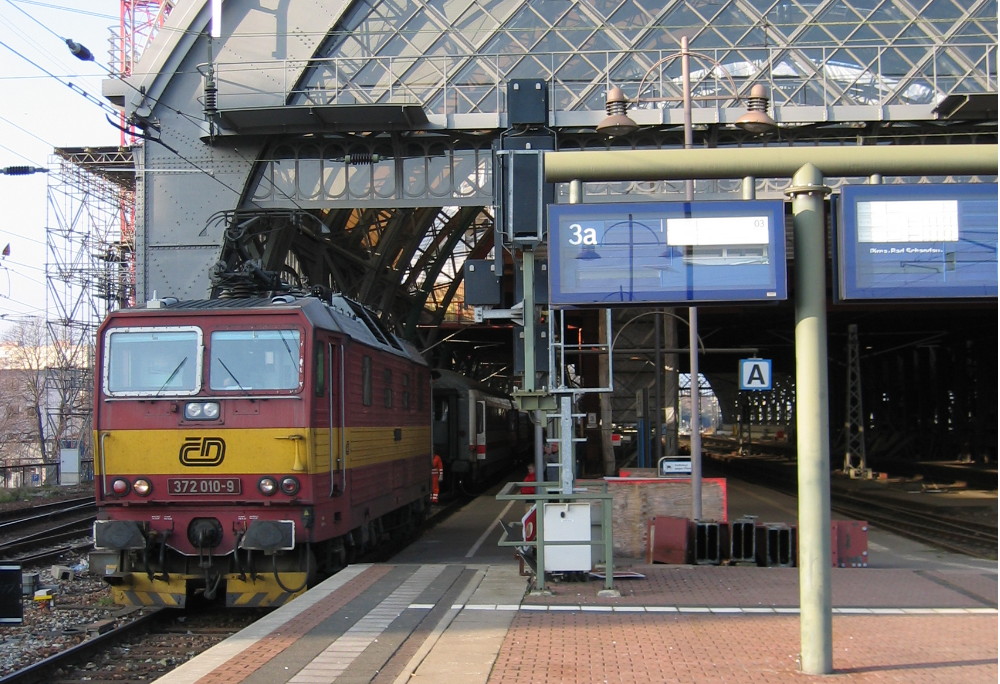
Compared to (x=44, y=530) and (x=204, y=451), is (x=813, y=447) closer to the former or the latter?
(x=204, y=451)

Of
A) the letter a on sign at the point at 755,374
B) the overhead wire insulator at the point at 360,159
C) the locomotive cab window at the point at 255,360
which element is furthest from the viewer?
the overhead wire insulator at the point at 360,159

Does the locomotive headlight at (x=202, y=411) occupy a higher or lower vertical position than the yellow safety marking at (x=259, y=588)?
higher

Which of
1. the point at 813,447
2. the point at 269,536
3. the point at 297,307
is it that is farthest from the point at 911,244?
the point at 269,536

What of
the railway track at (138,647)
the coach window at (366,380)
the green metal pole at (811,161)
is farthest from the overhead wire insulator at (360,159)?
the green metal pole at (811,161)

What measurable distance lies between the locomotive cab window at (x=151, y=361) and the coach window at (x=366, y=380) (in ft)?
7.70

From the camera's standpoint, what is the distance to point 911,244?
272 inches

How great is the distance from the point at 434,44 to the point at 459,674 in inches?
736

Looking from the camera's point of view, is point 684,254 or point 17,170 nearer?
point 684,254

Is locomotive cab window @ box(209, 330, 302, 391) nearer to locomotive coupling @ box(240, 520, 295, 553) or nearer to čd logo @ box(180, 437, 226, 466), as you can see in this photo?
čd logo @ box(180, 437, 226, 466)

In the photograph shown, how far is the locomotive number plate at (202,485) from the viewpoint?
402 inches

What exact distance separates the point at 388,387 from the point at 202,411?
13.0ft

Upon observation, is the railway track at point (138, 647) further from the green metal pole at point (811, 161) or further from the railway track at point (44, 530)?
the green metal pole at point (811, 161)

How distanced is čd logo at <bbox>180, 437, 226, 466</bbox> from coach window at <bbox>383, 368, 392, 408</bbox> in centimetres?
369

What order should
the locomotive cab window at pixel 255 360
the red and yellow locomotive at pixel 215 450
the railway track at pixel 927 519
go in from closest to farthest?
the red and yellow locomotive at pixel 215 450 → the locomotive cab window at pixel 255 360 → the railway track at pixel 927 519
